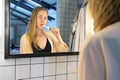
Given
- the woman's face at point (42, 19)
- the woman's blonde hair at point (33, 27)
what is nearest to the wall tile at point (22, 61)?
the woman's blonde hair at point (33, 27)

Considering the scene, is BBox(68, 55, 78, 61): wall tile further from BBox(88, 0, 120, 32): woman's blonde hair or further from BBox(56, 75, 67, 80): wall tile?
BBox(88, 0, 120, 32): woman's blonde hair

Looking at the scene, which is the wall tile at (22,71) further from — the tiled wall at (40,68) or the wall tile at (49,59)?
the wall tile at (49,59)

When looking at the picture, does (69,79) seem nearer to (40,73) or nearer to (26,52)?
(40,73)

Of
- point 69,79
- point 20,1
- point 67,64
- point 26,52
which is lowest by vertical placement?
point 69,79

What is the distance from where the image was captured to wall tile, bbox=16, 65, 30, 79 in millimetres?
1220

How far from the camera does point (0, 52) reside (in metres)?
1.14

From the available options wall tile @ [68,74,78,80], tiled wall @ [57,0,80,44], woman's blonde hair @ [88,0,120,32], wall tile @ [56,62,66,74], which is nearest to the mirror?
tiled wall @ [57,0,80,44]

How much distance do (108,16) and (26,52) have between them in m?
0.80

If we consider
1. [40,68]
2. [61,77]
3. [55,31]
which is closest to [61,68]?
[61,77]

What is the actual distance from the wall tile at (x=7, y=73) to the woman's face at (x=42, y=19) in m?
0.31

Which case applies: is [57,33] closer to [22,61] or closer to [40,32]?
[40,32]

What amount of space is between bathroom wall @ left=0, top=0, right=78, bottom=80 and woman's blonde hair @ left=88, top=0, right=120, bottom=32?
0.74 metres

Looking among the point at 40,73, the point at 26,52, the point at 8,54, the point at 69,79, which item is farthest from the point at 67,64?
the point at 8,54

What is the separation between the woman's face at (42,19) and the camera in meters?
1.25
